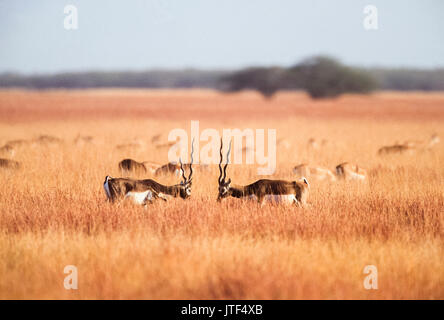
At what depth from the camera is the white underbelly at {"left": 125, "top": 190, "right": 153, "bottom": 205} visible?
799 centimetres

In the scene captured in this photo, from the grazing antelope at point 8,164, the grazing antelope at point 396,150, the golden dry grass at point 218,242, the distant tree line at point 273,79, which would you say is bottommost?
the golden dry grass at point 218,242

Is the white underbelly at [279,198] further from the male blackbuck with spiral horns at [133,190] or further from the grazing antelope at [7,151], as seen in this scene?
the grazing antelope at [7,151]

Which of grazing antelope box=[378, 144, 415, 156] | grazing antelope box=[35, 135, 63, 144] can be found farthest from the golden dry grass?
grazing antelope box=[35, 135, 63, 144]

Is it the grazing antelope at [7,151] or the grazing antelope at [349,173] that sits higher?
the grazing antelope at [7,151]

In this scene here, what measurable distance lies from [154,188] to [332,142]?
12264 mm

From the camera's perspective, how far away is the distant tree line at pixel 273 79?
80625 mm

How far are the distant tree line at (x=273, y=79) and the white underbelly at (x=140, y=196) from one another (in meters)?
72.7

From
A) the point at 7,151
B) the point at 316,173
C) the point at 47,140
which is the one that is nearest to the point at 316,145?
the point at 316,173

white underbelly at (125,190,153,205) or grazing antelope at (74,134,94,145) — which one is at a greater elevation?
grazing antelope at (74,134,94,145)

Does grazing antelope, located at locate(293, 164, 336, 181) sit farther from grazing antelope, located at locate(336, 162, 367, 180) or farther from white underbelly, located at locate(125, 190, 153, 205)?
white underbelly, located at locate(125, 190, 153, 205)

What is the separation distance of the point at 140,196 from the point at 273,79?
254ft

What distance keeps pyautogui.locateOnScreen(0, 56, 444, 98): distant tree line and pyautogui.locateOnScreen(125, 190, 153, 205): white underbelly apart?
238 feet

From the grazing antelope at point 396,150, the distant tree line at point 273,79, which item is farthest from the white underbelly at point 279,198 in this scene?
the distant tree line at point 273,79
